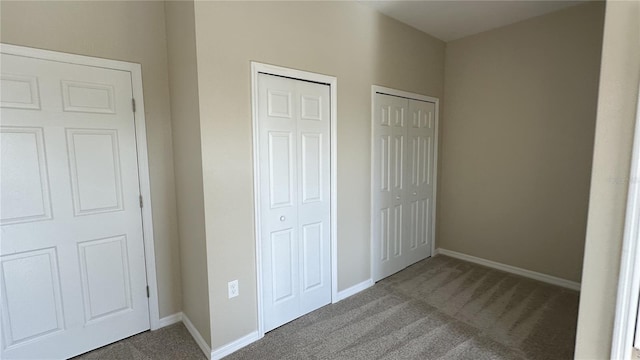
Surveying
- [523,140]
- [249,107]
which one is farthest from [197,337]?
[523,140]

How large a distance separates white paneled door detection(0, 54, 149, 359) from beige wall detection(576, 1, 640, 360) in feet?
9.15

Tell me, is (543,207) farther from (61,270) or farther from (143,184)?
(61,270)

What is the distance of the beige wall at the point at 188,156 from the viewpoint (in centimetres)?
187

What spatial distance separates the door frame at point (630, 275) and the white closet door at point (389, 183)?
5.81 feet

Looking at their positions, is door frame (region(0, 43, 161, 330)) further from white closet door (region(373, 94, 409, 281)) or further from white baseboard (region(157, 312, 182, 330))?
white closet door (region(373, 94, 409, 281))

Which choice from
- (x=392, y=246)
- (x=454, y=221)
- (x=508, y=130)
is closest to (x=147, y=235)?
(x=392, y=246)

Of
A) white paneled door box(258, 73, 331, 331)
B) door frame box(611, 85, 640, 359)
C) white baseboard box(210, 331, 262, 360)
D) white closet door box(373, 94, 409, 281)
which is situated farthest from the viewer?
white closet door box(373, 94, 409, 281)

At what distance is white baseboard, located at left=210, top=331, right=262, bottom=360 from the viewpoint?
1.97 meters

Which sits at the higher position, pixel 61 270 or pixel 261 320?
pixel 61 270

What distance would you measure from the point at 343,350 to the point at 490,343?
1.05 metres

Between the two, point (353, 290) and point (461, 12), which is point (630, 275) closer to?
point (353, 290)

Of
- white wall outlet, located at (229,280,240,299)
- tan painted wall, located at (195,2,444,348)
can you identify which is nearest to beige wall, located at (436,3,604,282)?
tan painted wall, located at (195,2,444,348)

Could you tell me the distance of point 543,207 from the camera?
3.00m

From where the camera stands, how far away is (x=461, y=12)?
2.79 metres
